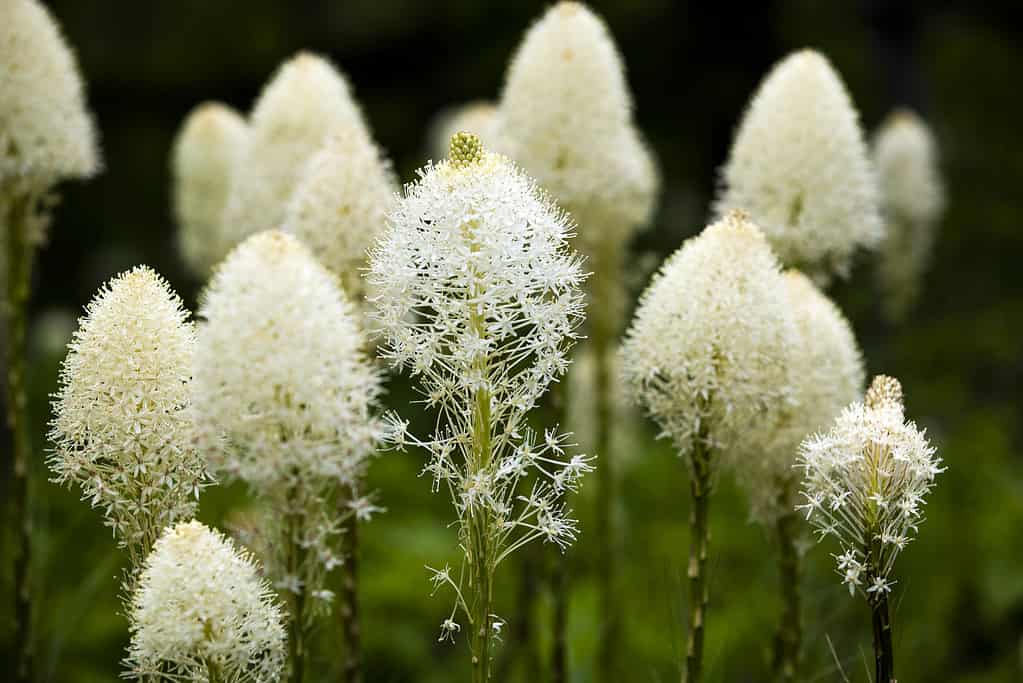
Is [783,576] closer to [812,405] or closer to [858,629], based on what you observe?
[812,405]

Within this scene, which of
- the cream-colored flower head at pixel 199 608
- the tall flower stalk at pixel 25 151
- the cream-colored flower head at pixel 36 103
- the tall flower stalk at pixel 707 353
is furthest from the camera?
the cream-colored flower head at pixel 36 103

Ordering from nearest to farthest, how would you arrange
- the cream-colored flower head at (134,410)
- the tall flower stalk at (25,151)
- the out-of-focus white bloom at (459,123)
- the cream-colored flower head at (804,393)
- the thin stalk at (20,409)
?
the cream-colored flower head at (134,410), the cream-colored flower head at (804,393), the thin stalk at (20,409), the tall flower stalk at (25,151), the out-of-focus white bloom at (459,123)

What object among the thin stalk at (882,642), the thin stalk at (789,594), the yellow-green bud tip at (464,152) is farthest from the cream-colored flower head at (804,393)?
the yellow-green bud tip at (464,152)

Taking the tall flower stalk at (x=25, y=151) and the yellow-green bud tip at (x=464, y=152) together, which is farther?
the tall flower stalk at (x=25, y=151)

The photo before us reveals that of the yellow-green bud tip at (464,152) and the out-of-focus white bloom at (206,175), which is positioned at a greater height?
the out-of-focus white bloom at (206,175)

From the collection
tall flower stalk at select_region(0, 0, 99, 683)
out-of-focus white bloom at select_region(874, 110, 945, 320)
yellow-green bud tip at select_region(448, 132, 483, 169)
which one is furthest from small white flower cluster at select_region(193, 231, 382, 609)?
out-of-focus white bloom at select_region(874, 110, 945, 320)

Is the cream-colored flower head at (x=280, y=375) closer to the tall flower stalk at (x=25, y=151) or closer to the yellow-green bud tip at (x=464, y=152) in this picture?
the yellow-green bud tip at (x=464, y=152)

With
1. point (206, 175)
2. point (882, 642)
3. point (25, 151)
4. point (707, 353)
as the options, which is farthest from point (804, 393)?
point (206, 175)
